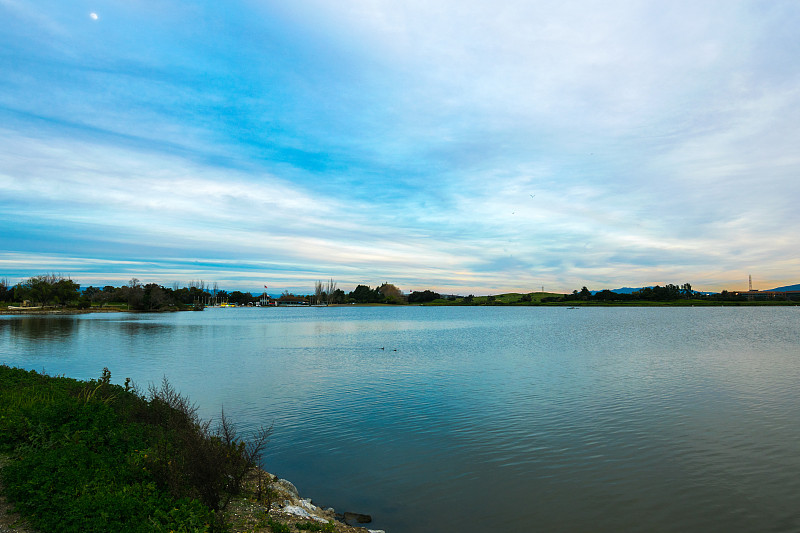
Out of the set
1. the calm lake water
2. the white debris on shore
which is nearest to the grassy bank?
the white debris on shore

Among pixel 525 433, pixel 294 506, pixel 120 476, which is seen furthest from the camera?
pixel 525 433

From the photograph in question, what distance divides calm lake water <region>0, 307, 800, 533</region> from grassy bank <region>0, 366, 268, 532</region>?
11.5 feet

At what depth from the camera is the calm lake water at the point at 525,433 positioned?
1087 cm

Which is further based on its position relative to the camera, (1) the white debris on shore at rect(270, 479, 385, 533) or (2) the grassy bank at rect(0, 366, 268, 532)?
(1) the white debris on shore at rect(270, 479, 385, 533)

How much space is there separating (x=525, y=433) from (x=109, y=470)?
13098mm

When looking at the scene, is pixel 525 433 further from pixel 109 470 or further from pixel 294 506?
pixel 109 470

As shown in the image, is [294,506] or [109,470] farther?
[294,506]

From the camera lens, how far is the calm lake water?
35.7 ft

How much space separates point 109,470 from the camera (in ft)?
30.8

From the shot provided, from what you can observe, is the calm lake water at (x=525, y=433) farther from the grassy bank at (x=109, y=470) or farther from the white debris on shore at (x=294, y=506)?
the grassy bank at (x=109, y=470)

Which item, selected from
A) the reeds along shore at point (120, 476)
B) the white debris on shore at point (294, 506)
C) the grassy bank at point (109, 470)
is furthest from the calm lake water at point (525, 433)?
the grassy bank at point (109, 470)

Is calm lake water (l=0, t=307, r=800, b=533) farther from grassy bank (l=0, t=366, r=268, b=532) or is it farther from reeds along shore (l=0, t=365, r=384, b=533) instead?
grassy bank (l=0, t=366, r=268, b=532)

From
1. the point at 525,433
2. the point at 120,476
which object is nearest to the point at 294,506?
the point at 120,476

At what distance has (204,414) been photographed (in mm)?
19719
